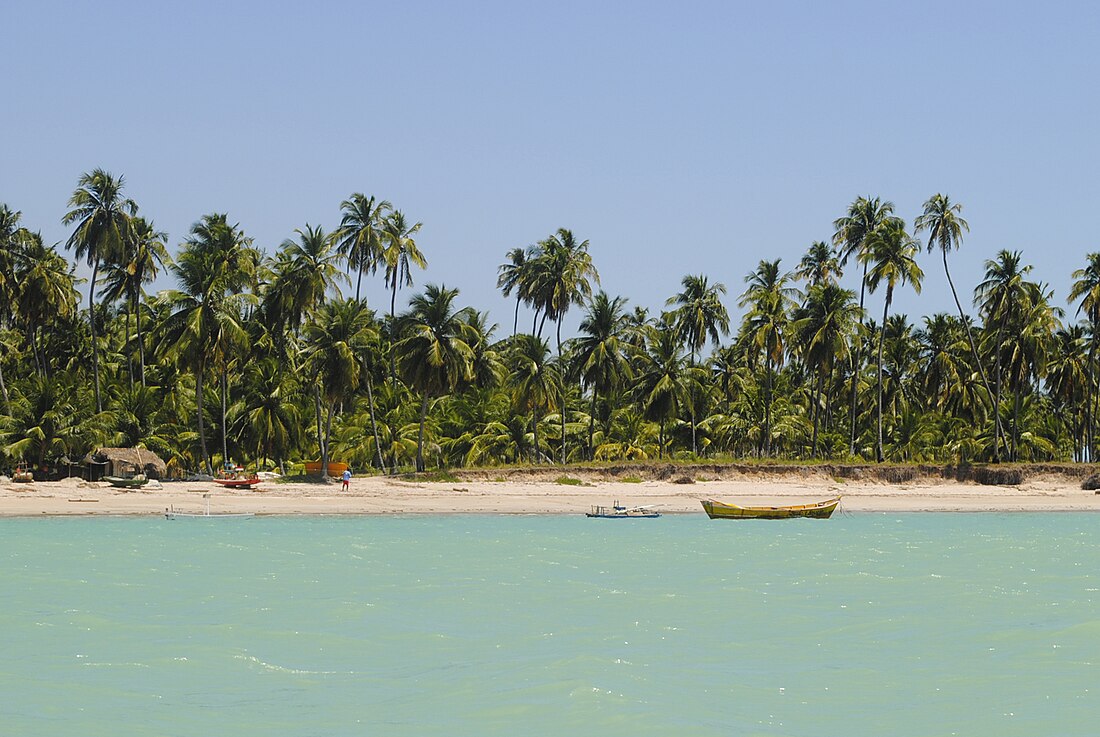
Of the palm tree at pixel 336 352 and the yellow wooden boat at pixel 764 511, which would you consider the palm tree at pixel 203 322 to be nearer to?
the palm tree at pixel 336 352

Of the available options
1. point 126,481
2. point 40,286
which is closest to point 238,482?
point 126,481

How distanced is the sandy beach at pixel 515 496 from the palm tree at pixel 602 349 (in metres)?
7.52

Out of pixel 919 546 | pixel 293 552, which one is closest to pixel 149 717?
pixel 293 552

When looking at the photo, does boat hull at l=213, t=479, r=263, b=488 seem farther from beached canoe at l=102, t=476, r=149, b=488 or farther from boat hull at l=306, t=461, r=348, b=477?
boat hull at l=306, t=461, r=348, b=477

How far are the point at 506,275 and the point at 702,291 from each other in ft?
41.5

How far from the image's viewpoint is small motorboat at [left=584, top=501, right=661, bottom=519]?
144ft

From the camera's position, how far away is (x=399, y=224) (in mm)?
68125

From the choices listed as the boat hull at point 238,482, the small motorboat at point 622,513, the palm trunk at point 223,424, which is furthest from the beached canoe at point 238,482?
the small motorboat at point 622,513

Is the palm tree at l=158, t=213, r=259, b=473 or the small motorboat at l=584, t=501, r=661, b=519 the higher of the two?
the palm tree at l=158, t=213, r=259, b=473

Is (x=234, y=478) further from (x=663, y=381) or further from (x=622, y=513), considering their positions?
(x=663, y=381)

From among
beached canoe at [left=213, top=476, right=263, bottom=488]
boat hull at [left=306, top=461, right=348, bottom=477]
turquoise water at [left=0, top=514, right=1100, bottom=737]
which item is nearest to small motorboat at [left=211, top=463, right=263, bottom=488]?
beached canoe at [left=213, top=476, right=263, bottom=488]

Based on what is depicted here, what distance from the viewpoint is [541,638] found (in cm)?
1938

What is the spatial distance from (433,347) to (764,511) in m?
17.5

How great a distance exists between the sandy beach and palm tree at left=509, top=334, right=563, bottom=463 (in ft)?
20.1
